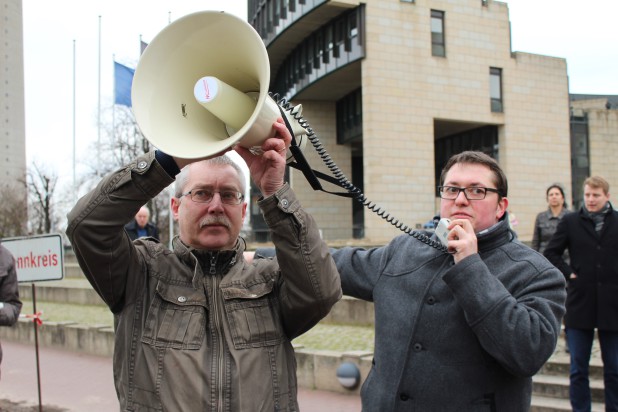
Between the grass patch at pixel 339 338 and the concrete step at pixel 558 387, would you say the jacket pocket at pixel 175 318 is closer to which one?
the concrete step at pixel 558 387

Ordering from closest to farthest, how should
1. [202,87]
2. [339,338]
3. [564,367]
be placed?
[202,87], [564,367], [339,338]

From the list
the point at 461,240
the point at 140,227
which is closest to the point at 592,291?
the point at 461,240

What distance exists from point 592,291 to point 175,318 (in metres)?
3.89

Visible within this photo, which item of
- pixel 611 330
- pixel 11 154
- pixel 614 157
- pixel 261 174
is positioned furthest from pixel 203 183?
pixel 11 154

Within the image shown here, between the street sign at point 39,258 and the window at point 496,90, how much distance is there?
2734 centimetres

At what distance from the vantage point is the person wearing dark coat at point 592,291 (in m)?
4.64

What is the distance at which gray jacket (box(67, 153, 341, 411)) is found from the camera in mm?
1903

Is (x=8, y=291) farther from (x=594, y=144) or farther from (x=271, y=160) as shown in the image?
Result: (x=594, y=144)

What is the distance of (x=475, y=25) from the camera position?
2964cm

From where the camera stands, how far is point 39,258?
22.1 ft

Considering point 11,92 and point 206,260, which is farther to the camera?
point 11,92

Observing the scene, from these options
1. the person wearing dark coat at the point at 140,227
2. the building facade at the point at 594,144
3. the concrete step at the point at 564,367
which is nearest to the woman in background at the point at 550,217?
the concrete step at the point at 564,367

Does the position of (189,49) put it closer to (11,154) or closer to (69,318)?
(69,318)

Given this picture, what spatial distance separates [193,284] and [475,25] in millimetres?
30368
